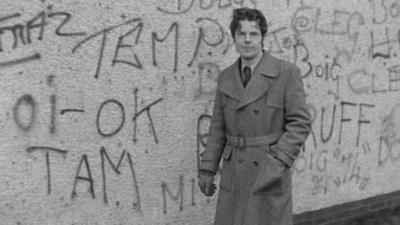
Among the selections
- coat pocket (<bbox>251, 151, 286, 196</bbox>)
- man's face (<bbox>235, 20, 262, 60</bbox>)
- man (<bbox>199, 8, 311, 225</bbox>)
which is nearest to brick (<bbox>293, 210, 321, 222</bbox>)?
man (<bbox>199, 8, 311, 225</bbox>)

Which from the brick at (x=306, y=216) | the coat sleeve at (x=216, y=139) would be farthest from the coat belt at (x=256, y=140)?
the brick at (x=306, y=216)

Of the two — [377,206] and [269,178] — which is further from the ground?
[269,178]

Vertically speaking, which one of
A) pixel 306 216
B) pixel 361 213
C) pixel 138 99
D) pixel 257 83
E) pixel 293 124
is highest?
pixel 257 83

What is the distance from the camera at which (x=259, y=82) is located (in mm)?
3107

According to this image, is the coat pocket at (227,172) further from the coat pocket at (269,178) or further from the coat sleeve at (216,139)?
the coat pocket at (269,178)

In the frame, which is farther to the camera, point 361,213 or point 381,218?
point 381,218

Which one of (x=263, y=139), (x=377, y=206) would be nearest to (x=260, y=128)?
(x=263, y=139)

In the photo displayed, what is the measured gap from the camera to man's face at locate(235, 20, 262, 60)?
3.07 metres

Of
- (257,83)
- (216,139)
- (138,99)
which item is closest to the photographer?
(257,83)

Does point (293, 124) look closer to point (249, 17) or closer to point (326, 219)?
point (249, 17)

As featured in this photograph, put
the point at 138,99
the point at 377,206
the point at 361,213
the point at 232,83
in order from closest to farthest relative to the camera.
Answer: the point at 232,83, the point at 138,99, the point at 361,213, the point at 377,206

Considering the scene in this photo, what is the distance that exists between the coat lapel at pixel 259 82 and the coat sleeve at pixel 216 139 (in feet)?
0.70

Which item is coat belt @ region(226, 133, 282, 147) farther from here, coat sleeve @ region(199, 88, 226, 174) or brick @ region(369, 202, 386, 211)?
brick @ region(369, 202, 386, 211)

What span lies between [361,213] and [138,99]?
9.42 feet
